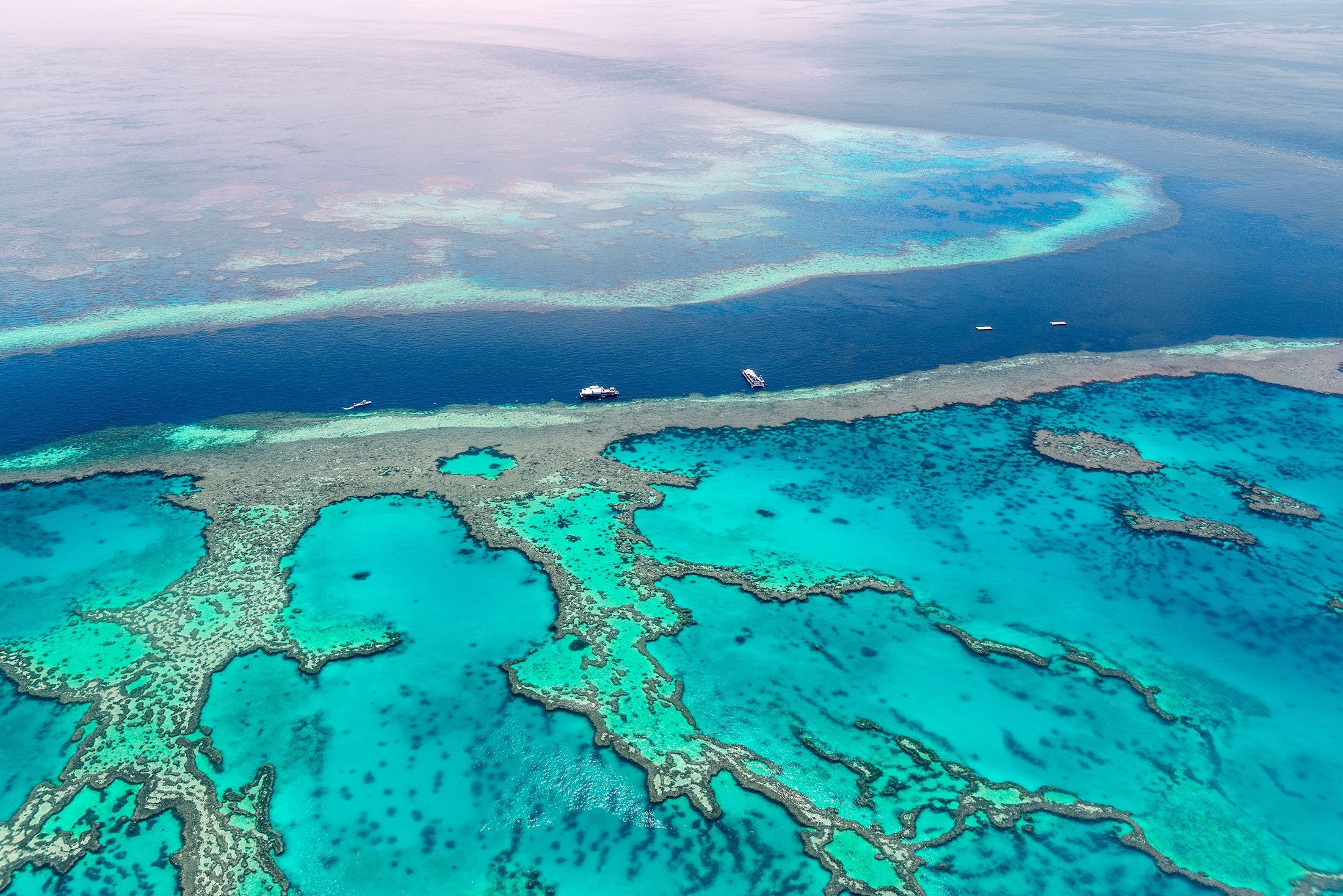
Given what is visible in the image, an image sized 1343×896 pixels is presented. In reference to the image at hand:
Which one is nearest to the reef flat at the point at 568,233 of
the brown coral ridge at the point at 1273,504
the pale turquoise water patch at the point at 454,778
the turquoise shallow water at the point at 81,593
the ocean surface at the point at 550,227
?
the ocean surface at the point at 550,227

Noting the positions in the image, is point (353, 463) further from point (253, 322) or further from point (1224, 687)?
point (1224, 687)

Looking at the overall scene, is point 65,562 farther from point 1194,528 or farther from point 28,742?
point 1194,528

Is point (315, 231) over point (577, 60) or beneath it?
beneath

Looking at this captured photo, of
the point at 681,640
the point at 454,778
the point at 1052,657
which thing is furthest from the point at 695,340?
the point at 454,778

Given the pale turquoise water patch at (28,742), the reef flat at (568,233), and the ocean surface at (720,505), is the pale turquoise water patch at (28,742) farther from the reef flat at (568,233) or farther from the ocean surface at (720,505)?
the reef flat at (568,233)

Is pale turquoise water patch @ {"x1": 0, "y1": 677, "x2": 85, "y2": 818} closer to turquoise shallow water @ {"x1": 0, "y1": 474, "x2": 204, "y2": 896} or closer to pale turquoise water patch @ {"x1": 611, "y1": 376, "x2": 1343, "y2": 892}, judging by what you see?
turquoise shallow water @ {"x1": 0, "y1": 474, "x2": 204, "y2": 896}

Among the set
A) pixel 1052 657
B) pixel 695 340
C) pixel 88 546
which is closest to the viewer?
pixel 1052 657

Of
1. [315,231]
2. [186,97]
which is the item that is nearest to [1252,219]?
[315,231]
